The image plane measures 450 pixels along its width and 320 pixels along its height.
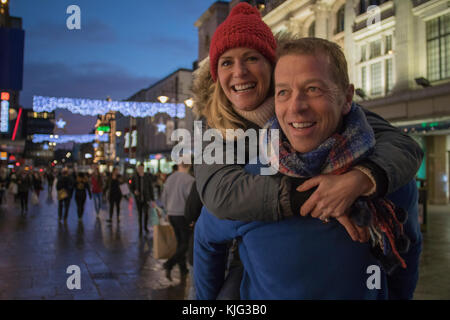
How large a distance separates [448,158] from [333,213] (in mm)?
21749

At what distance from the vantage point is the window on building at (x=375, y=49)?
65.5 feet

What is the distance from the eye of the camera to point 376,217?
124 cm

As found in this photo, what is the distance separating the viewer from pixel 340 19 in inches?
886

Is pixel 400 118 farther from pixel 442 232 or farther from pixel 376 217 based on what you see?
pixel 376 217

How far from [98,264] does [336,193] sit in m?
7.08

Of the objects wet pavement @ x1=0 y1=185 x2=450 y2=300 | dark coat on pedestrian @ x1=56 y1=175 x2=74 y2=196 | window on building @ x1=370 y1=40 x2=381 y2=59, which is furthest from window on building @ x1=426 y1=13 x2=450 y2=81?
dark coat on pedestrian @ x1=56 y1=175 x2=74 y2=196

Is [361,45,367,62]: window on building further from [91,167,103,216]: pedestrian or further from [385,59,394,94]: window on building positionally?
[91,167,103,216]: pedestrian

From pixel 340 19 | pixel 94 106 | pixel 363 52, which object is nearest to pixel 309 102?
pixel 94 106

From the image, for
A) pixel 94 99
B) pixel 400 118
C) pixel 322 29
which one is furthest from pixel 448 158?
pixel 94 99

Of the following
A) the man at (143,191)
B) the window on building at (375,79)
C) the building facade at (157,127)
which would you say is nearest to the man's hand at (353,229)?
the man at (143,191)

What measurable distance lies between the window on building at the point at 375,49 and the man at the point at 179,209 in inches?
641

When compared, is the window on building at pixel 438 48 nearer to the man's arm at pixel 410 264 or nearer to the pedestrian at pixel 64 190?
the pedestrian at pixel 64 190

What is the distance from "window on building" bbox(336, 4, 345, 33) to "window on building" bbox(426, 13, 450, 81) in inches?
222
